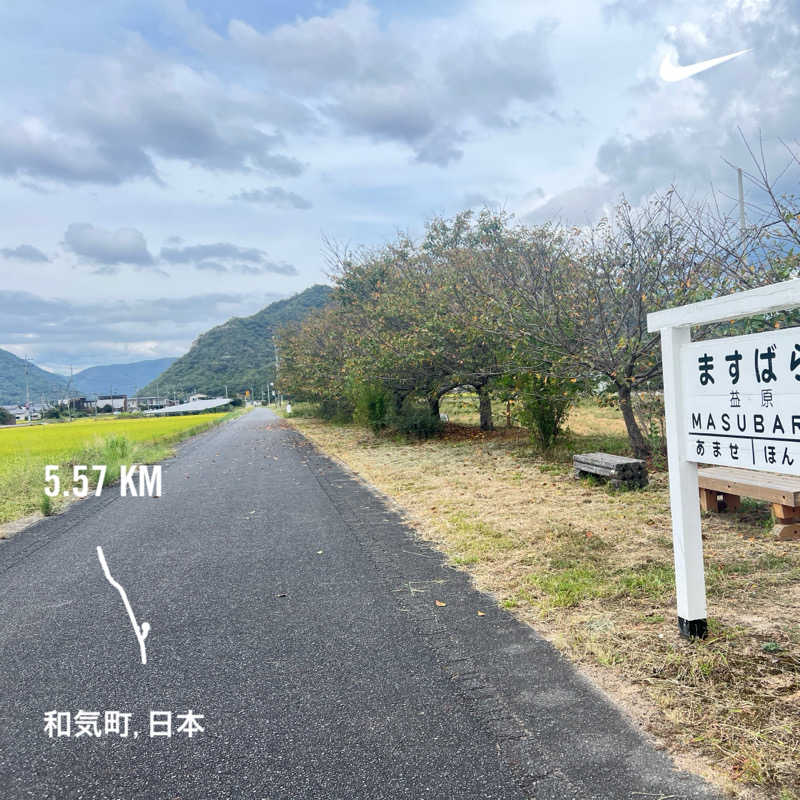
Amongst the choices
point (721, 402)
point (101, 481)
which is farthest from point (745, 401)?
point (101, 481)

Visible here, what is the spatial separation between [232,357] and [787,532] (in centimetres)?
11168

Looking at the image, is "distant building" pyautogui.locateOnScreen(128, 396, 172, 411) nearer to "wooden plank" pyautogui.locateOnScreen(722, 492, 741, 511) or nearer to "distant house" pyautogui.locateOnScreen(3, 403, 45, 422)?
"distant house" pyautogui.locateOnScreen(3, 403, 45, 422)

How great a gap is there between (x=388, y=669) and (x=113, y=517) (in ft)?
19.6

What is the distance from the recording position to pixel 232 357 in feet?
367

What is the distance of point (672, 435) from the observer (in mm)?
3555

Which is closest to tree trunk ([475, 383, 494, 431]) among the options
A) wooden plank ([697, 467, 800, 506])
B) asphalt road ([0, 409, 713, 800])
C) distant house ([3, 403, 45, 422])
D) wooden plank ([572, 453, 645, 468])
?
wooden plank ([572, 453, 645, 468])

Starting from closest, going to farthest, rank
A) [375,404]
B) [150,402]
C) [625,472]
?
1. [625,472]
2. [375,404]
3. [150,402]

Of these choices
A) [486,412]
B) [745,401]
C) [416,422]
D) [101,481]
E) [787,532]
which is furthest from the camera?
[416,422]

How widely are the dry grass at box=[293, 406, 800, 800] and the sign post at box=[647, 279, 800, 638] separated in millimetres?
371

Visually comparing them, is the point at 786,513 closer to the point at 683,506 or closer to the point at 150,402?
the point at 683,506

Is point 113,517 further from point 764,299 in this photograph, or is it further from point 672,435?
point 764,299

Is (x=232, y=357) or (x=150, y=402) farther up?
(x=232, y=357)

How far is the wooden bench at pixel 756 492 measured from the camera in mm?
5184

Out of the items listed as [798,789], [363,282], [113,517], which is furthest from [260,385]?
[798,789]
